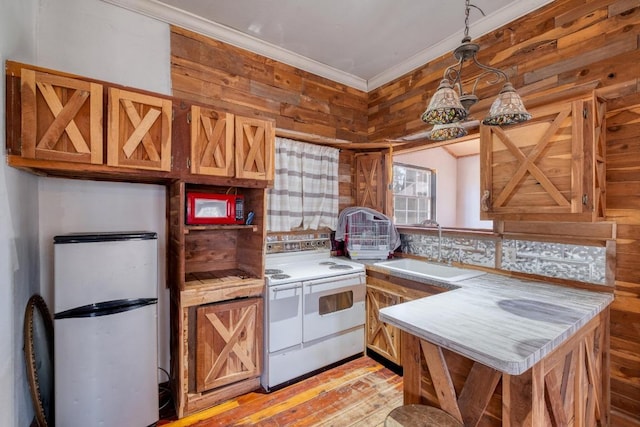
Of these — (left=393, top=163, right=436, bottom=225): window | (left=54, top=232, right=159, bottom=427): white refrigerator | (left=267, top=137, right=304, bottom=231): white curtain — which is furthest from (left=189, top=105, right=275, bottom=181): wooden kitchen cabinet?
(left=393, top=163, right=436, bottom=225): window

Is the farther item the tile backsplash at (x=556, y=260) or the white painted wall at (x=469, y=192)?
the white painted wall at (x=469, y=192)

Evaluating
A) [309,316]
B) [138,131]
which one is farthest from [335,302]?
[138,131]

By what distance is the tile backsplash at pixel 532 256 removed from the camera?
1.87 metres

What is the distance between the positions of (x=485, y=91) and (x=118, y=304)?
10.5 ft

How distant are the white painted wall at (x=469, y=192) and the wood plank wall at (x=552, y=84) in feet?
9.74

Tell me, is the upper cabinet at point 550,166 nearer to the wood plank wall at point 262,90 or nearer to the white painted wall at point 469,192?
the wood plank wall at point 262,90

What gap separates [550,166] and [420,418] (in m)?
1.70

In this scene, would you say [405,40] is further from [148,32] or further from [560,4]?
[148,32]

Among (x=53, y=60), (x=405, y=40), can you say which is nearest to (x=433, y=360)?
(x=405, y=40)

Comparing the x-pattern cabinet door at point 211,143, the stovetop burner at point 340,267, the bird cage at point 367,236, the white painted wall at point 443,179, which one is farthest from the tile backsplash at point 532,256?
the white painted wall at point 443,179

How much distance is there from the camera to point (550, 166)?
1802 millimetres

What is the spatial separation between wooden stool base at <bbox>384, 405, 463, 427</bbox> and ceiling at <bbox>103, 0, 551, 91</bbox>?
2.71 meters

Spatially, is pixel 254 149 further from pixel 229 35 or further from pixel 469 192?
pixel 469 192

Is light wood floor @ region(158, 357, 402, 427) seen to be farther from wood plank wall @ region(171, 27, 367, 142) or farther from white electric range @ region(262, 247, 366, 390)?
wood plank wall @ region(171, 27, 367, 142)
